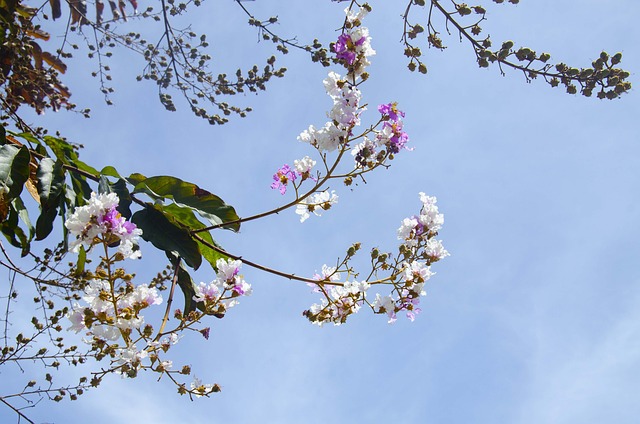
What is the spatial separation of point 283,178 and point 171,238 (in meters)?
0.43

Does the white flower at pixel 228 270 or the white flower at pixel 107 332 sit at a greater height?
the white flower at pixel 228 270

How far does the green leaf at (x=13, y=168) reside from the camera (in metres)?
1.79

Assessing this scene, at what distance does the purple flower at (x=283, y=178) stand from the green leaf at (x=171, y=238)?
0.34 m

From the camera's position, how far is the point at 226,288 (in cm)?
166

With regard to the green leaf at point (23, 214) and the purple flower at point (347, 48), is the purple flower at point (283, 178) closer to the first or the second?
the purple flower at point (347, 48)

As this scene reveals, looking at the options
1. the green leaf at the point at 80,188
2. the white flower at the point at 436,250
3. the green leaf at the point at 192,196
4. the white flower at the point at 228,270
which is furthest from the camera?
the green leaf at the point at 192,196

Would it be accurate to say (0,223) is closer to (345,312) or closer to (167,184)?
(167,184)

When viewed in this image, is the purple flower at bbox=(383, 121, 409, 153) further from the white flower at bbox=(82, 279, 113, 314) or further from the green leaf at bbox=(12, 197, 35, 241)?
the green leaf at bbox=(12, 197, 35, 241)

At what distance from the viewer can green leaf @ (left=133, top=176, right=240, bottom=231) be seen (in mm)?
2143

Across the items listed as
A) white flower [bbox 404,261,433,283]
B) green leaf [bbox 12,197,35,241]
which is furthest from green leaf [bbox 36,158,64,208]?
white flower [bbox 404,261,433,283]

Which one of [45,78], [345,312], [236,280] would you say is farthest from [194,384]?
[45,78]

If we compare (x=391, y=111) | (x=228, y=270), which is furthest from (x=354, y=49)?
(x=228, y=270)

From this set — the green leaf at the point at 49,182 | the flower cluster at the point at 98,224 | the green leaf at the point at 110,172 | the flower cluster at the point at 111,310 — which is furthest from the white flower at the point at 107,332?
the green leaf at the point at 110,172

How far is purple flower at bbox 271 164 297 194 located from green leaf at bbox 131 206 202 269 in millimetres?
339
